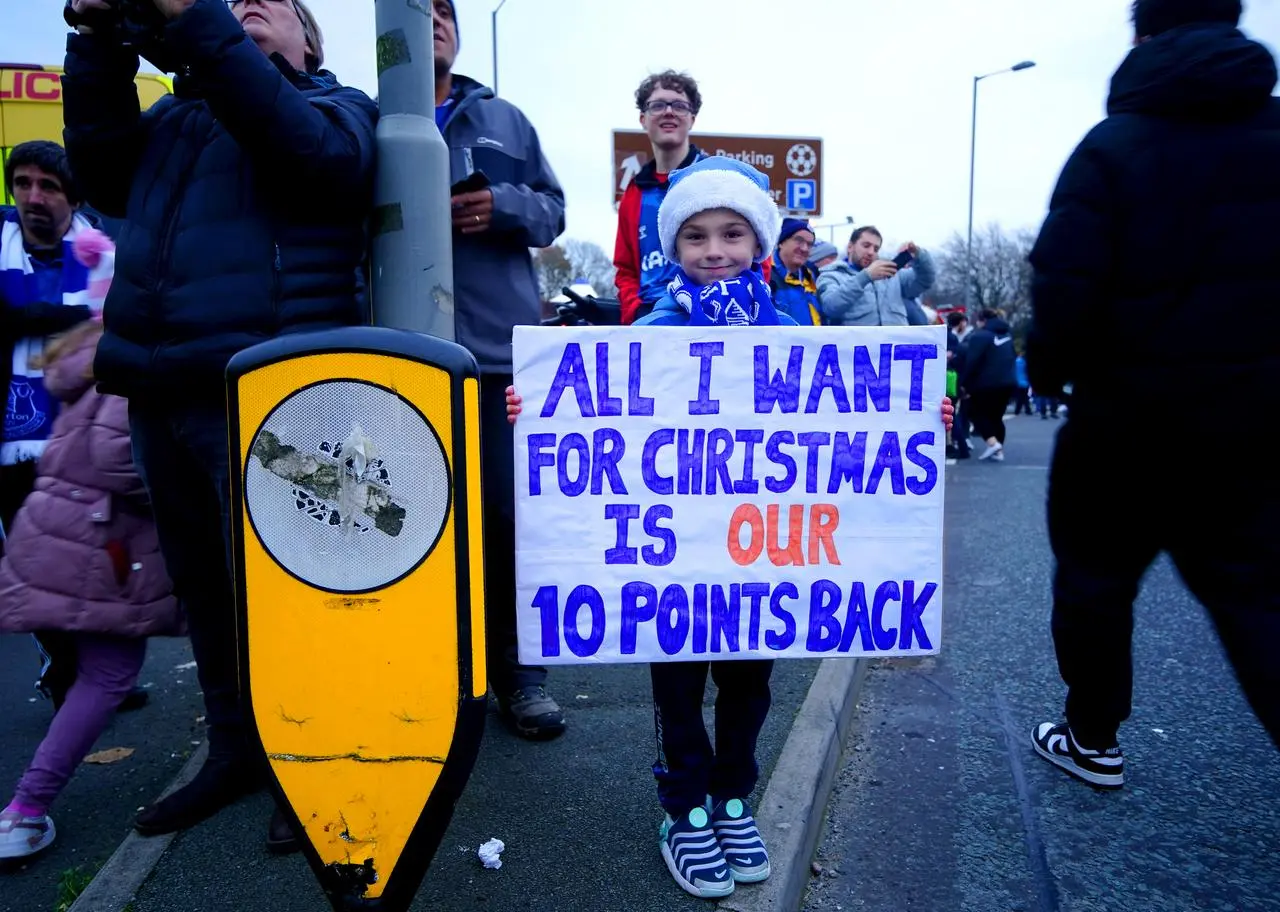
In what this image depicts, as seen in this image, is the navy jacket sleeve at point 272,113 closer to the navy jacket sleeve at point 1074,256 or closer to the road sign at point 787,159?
the navy jacket sleeve at point 1074,256

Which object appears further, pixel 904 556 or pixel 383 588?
pixel 904 556

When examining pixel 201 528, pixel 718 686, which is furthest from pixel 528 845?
pixel 201 528

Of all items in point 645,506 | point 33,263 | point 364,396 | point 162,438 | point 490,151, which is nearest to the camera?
point 364,396

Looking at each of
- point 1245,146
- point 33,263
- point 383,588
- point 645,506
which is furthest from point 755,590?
point 33,263

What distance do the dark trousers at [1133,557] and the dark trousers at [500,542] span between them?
5.14 feet

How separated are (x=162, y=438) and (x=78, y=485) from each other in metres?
0.42

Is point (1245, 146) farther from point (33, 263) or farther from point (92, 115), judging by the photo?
point (33, 263)

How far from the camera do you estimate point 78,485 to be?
266 cm

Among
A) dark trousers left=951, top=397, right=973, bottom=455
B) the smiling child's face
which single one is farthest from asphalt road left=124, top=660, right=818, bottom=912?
dark trousers left=951, top=397, right=973, bottom=455

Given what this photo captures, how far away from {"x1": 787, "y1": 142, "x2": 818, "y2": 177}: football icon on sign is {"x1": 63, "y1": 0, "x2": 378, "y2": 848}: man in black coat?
34.8 feet

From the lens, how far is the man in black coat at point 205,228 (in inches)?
87.5

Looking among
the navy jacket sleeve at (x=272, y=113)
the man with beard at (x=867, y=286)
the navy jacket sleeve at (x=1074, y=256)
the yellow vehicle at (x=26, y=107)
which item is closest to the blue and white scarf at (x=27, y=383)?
the navy jacket sleeve at (x=272, y=113)

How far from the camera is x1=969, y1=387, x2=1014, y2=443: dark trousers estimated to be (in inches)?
474

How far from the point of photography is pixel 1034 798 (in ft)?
9.25
